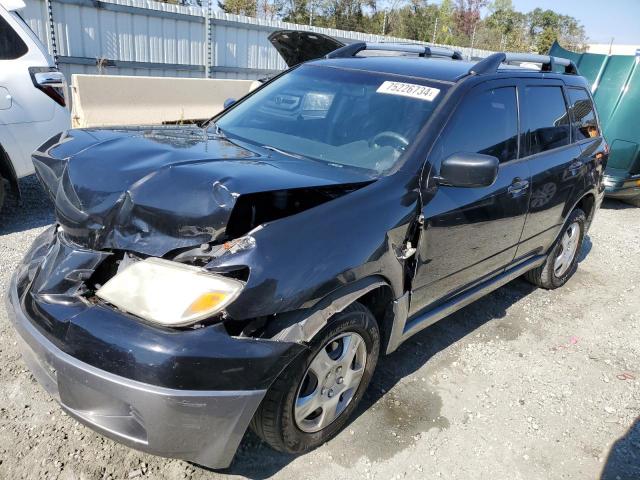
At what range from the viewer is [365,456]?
2.62 m

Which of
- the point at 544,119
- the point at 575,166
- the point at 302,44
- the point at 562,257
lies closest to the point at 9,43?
the point at 302,44

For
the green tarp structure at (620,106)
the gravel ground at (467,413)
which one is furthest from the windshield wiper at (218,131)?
the green tarp structure at (620,106)

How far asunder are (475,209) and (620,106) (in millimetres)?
6798

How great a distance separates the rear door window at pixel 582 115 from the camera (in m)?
4.37

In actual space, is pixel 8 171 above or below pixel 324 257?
below

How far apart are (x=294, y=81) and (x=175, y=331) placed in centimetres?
230

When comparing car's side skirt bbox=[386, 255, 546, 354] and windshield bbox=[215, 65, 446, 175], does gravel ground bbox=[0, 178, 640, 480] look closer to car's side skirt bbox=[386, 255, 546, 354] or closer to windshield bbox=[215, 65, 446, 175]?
car's side skirt bbox=[386, 255, 546, 354]

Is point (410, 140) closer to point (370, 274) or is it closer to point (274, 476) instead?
point (370, 274)

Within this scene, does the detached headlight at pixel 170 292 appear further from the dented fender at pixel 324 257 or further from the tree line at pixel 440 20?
the tree line at pixel 440 20

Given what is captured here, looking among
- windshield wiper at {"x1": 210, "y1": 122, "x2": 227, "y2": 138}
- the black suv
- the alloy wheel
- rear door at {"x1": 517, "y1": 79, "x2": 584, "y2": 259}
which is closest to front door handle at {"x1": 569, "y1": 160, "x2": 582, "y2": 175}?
rear door at {"x1": 517, "y1": 79, "x2": 584, "y2": 259}

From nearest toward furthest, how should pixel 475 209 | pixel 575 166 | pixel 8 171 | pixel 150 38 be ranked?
1. pixel 475 209
2. pixel 575 166
3. pixel 8 171
4. pixel 150 38

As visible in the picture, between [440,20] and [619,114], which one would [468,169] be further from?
[440,20]

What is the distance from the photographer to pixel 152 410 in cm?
190

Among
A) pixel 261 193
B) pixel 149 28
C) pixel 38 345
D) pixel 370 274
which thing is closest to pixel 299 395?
pixel 370 274
